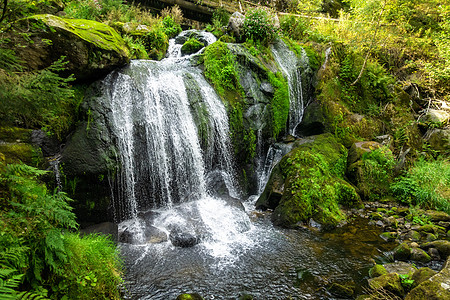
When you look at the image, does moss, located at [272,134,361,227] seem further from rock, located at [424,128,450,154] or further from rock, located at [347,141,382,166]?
rock, located at [424,128,450,154]

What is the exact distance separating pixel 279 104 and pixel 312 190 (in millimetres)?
4102

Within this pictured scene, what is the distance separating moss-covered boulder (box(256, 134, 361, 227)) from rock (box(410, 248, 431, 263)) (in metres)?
1.75

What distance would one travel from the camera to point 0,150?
516 cm

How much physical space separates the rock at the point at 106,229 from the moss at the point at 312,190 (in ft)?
13.6

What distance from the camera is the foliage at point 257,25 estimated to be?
10900mm

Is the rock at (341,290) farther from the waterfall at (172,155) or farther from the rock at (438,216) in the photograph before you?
the rock at (438,216)

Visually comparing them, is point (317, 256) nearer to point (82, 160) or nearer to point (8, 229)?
point (8, 229)

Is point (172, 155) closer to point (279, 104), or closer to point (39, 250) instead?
point (39, 250)

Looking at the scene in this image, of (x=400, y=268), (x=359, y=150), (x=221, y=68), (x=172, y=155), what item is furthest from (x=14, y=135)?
(x=359, y=150)

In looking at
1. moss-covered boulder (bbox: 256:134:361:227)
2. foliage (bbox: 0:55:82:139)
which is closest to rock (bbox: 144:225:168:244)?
moss-covered boulder (bbox: 256:134:361:227)

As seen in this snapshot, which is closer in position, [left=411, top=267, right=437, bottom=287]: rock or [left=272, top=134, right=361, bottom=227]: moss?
[left=411, top=267, right=437, bottom=287]: rock

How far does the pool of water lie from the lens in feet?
14.2

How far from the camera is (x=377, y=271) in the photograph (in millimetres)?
4680

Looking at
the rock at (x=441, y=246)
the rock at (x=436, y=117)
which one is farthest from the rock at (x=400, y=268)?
the rock at (x=436, y=117)
